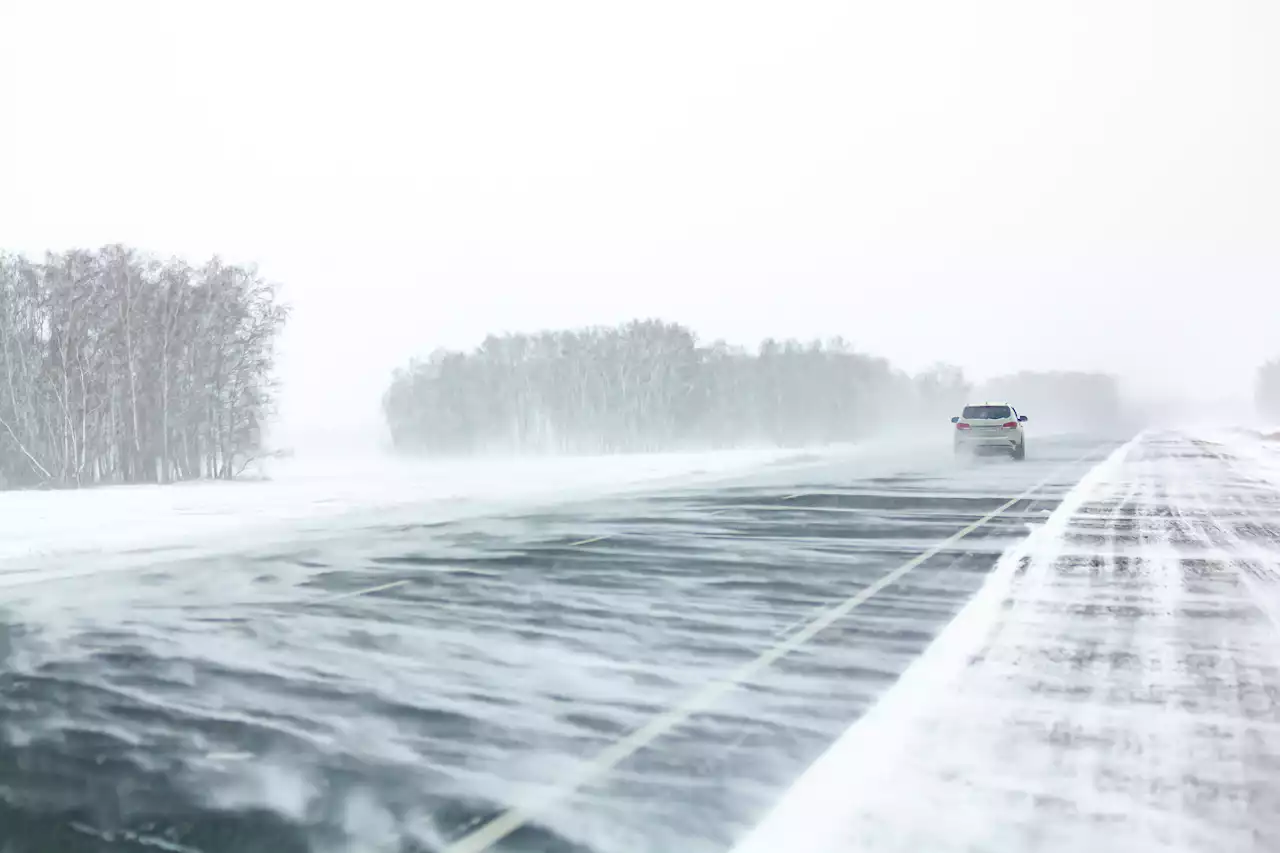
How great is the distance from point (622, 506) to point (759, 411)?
83.2 metres

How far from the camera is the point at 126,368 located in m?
35.4

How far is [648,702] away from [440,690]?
129cm

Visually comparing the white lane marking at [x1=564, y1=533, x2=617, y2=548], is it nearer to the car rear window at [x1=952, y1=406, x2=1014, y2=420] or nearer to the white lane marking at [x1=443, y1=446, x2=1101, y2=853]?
the white lane marking at [x1=443, y1=446, x2=1101, y2=853]

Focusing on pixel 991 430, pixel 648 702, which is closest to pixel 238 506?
pixel 648 702

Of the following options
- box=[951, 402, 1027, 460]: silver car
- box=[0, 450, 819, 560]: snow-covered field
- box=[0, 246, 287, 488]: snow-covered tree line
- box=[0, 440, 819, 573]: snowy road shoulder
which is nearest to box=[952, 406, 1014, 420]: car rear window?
box=[951, 402, 1027, 460]: silver car

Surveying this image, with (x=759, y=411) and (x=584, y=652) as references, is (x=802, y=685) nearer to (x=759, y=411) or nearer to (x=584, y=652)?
(x=584, y=652)

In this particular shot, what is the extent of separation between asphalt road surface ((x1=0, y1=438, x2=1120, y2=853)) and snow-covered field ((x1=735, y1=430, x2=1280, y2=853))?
0.30 metres

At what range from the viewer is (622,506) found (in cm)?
2341

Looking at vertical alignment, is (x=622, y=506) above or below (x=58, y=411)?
below

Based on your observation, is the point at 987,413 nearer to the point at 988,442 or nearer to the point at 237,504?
the point at 988,442

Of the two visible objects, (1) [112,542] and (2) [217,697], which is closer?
(2) [217,697]

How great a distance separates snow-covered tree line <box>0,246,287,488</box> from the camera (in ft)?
111

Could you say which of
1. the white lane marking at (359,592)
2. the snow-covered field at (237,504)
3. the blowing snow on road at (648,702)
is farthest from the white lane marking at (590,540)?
the snow-covered field at (237,504)

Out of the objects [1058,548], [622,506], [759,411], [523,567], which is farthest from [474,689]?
[759,411]
